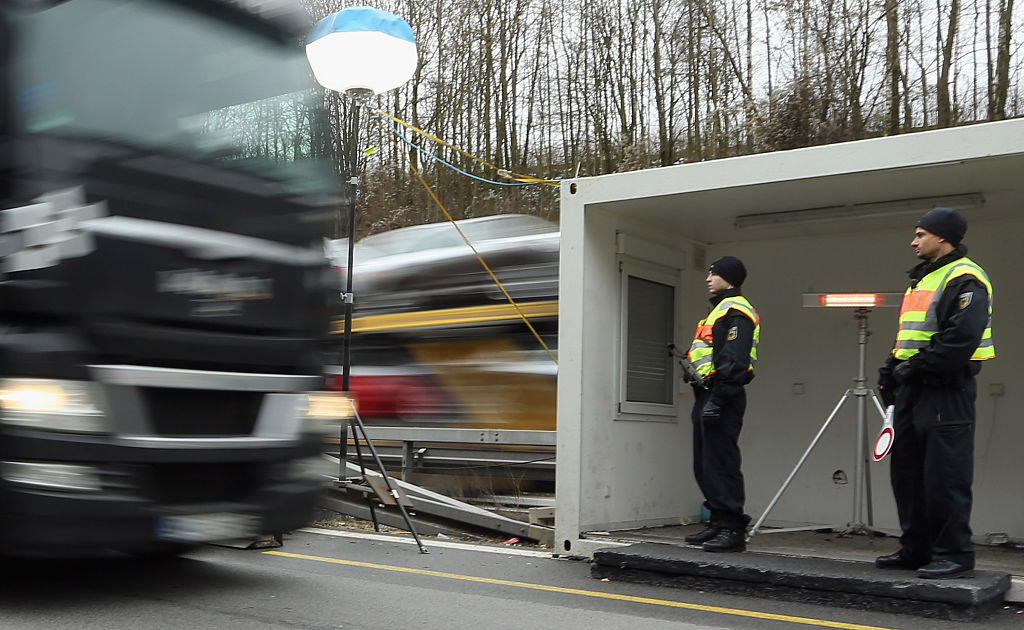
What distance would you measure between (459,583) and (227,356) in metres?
2.22

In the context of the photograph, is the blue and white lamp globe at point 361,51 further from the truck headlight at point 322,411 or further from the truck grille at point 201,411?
the truck grille at point 201,411

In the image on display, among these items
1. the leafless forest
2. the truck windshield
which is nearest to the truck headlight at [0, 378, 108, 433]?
the truck windshield

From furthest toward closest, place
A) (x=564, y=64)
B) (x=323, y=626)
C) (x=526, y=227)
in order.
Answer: (x=564, y=64)
(x=526, y=227)
(x=323, y=626)

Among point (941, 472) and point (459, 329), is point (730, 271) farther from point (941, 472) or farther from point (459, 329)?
point (459, 329)

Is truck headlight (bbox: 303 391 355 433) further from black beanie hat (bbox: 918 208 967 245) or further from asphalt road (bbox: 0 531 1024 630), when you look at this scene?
black beanie hat (bbox: 918 208 967 245)

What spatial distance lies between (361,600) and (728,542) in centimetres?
246

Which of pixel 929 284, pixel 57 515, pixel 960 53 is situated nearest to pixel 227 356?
pixel 57 515

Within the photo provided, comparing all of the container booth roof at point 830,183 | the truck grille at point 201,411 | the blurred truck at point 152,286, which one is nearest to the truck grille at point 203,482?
the blurred truck at point 152,286

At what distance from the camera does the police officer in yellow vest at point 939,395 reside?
19.1 feet

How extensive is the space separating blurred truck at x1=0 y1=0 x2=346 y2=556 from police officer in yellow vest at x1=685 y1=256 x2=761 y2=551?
261 cm

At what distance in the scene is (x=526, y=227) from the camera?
1138 centimetres

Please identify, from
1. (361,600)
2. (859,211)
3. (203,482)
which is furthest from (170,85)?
(859,211)

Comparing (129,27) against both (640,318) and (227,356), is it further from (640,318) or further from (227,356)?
(640,318)

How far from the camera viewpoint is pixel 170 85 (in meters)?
5.32
